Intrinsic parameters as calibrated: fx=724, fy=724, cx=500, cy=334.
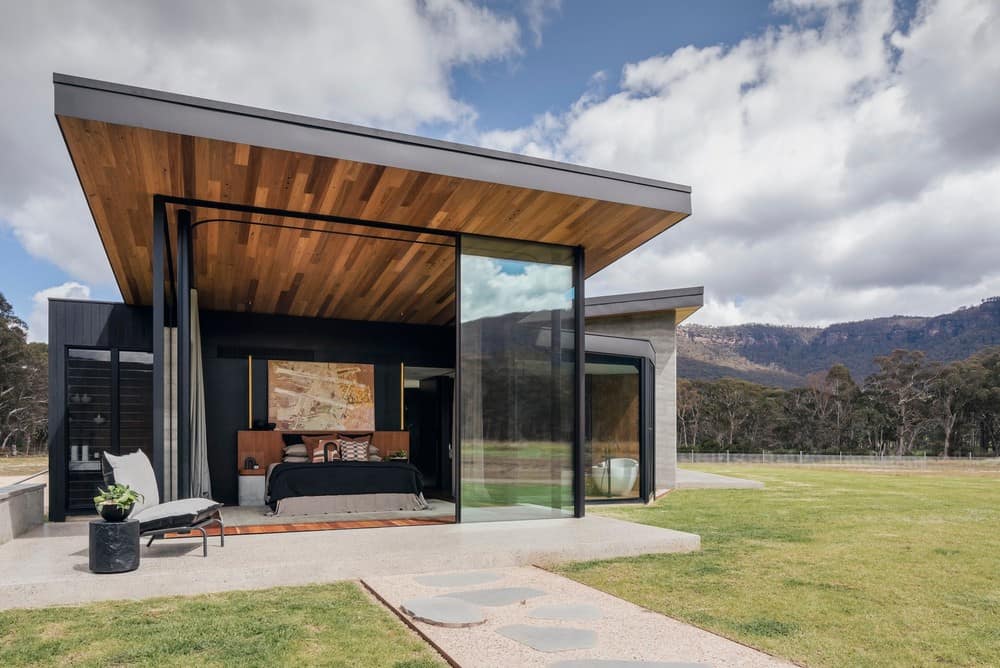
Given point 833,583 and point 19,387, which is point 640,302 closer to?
point 833,583

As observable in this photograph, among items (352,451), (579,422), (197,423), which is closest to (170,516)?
(579,422)

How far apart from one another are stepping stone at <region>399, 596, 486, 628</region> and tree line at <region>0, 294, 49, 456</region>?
33.9 metres

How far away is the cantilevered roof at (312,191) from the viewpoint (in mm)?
4996

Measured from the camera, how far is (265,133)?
520 centimetres

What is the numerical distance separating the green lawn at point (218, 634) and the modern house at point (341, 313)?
183 centimetres

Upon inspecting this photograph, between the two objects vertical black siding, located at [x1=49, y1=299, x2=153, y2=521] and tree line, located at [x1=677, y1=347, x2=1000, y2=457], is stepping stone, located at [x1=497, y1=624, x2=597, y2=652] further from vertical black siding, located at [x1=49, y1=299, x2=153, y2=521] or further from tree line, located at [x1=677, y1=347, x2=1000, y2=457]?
tree line, located at [x1=677, y1=347, x2=1000, y2=457]

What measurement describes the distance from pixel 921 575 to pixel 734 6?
31.3ft

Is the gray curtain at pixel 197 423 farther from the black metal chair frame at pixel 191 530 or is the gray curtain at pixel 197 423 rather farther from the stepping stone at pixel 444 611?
the stepping stone at pixel 444 611

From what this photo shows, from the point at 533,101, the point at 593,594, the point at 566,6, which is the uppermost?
the point at 566,6

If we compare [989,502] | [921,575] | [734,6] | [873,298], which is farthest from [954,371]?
[873,298]

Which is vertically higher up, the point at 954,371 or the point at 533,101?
the point at 533,101

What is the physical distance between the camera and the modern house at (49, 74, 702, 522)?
554 centimetres

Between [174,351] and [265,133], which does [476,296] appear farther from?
[174,351]

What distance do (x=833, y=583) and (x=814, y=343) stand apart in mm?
99349
